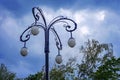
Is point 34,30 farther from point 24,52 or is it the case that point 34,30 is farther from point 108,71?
point 108,71

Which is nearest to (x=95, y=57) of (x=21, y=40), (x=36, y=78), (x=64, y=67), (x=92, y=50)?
(x=92, y=50)

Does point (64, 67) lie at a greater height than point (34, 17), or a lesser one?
greater

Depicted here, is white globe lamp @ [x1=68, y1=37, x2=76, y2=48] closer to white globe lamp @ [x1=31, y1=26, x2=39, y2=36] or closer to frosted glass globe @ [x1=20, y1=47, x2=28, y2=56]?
white globe lamp @ [x1=31, y1=26, x2=39, y2=36]

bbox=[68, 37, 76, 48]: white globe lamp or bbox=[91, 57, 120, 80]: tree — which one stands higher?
bbox=[91, 57, 120, 80]: tree

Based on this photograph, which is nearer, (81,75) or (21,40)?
(21,40)

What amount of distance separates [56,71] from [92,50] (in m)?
3.64

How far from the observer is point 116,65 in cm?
2823

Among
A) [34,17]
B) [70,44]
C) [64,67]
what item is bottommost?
[70,44]

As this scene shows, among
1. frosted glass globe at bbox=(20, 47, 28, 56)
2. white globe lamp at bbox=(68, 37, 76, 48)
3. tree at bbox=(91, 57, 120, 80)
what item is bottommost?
frosted glass globe at bbox=(20, 47, 28, 56)

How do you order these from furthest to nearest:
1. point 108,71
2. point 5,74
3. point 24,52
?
point 5,74 → point 108,71 → point 24,52

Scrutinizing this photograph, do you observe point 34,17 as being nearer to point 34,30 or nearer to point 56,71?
point 34,30

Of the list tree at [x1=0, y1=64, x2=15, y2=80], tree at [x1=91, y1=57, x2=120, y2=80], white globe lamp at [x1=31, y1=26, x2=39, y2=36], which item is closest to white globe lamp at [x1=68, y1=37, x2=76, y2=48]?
white globe lamp at [x1=31, y1=26, x2=39, y2=36]

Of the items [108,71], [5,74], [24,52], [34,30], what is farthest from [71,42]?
[5,74]

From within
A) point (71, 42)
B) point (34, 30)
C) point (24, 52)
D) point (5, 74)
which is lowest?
point (24, 52)
